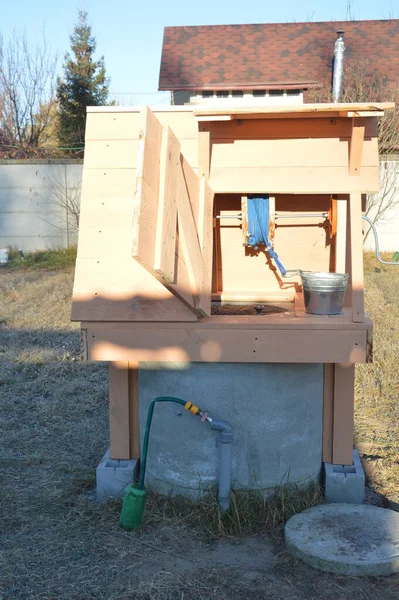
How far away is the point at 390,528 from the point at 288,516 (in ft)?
1.60

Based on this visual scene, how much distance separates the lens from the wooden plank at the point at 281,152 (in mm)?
3461

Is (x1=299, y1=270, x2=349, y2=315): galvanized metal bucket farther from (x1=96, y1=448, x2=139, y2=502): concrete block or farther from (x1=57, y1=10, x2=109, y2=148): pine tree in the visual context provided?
(x1=57, y1=10, x2=109, y2=148): pine tree

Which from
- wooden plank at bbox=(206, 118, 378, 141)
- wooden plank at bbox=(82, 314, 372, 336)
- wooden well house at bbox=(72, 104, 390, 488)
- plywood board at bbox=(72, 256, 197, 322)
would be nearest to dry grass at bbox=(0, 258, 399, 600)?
wooden well house at bbox=(72, 104, 390, 488)

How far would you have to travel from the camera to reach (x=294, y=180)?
3453 mm

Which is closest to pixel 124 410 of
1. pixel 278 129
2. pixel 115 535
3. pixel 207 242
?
pixel 115 535

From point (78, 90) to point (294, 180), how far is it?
70.2 ft

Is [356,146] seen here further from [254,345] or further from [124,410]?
[124,410]

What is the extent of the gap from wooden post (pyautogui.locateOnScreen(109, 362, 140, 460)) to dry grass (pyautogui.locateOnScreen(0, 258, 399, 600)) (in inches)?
11.8

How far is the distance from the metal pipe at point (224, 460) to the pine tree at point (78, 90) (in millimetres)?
20221

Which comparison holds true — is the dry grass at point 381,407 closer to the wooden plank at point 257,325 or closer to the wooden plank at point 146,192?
the wooden plank at point 257,325

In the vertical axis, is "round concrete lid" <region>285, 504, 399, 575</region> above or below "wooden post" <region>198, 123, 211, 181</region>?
below

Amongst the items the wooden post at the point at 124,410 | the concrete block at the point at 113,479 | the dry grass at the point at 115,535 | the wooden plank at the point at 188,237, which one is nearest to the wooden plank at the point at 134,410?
the wooden post at the point at 124,410

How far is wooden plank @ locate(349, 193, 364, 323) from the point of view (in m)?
3.25

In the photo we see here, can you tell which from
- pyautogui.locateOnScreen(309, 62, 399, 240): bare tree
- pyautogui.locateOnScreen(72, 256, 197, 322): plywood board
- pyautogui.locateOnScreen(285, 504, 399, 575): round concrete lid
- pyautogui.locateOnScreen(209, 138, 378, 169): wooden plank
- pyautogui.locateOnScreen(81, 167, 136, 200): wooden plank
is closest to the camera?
pyautogui.locateOnScreen(285, 504, 399, 575): round concrete lid
